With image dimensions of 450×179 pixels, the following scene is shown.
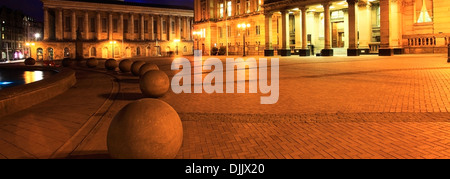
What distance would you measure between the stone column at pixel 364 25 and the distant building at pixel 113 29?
5915cm

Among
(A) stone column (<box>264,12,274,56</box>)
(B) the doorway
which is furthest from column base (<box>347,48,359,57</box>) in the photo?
(A) stone column (<box>264,12,274,56</box>)

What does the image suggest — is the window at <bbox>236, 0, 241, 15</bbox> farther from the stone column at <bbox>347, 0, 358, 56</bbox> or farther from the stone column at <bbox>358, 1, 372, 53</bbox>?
the stone column at <bbox>347, 0, 358, 56</bbox>

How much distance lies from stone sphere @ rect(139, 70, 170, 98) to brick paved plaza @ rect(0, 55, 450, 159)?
20.9 inches

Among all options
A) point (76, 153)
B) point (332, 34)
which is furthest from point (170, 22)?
point (76, 153)

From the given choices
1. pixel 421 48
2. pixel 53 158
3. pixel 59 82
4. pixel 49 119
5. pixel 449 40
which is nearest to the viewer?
pixel 53 158

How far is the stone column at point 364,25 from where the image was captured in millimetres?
44125

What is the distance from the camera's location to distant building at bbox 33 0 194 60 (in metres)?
95.5

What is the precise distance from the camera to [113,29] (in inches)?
4173

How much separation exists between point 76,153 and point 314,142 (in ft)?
13.3

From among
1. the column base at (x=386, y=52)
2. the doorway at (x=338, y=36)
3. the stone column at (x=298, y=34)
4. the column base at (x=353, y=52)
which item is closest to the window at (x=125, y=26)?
the stone column at (x=298, y=34)

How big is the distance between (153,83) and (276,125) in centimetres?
563
